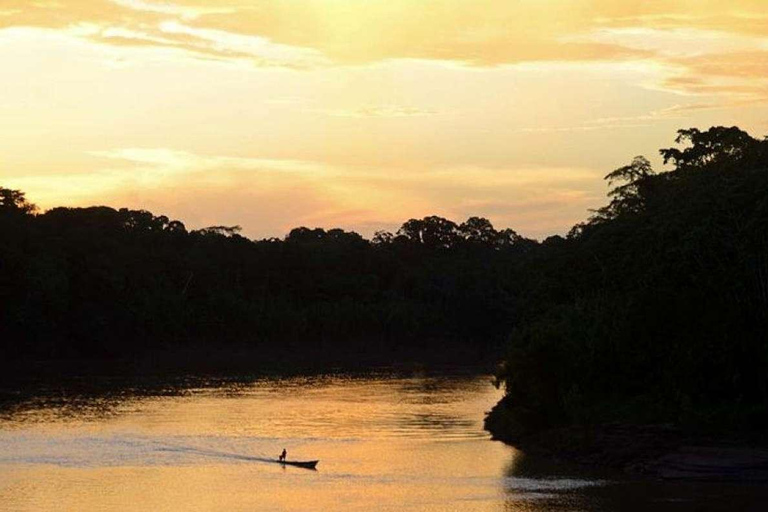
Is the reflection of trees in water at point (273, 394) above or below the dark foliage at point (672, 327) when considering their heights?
below

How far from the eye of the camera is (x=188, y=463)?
51.1m

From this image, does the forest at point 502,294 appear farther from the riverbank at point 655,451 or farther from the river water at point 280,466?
the river water at point 280,466

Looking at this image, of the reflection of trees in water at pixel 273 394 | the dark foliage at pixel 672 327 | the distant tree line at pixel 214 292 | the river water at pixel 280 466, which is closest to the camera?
the river water at pixel 280 466

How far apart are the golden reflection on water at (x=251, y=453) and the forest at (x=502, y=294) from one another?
5.70m

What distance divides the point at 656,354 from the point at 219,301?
3234 inches

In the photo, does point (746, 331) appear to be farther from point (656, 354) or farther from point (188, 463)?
point (188, 463)

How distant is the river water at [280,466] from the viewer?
42.6 m

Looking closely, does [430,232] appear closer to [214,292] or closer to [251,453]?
[214,292]

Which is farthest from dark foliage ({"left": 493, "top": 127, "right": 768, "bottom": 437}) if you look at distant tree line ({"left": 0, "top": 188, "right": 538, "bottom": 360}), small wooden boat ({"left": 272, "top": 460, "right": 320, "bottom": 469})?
distant tree line ({"left": 0, "top": 188, "right": 538, "bottom": 360})

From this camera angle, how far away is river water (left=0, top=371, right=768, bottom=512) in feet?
140

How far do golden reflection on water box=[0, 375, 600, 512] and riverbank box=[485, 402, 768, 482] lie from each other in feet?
7.07

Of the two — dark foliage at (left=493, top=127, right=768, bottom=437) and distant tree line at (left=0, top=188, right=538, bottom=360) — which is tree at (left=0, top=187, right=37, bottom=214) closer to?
distant tree line at (left=0, top=188, right=538, bottom=360)

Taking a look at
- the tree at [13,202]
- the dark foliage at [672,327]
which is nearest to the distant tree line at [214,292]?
the tree at [13,202]

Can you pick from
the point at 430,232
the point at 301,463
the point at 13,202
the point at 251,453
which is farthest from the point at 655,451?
the point at 430,232
